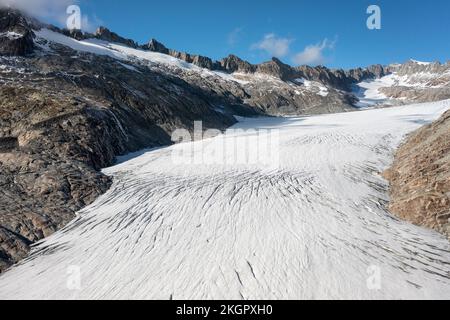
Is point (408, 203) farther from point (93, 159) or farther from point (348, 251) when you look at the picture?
point (93, 159)

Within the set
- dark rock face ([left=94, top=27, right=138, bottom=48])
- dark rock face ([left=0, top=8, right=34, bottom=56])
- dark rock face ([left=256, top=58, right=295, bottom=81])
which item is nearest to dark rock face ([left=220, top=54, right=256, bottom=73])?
dark rock face ([left=256, top=58, right=295, bottom=81])

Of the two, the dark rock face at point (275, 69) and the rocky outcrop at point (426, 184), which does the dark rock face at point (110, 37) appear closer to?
the dark rock face at point (275, 69)

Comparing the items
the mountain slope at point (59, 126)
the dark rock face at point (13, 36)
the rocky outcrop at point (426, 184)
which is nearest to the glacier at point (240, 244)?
the rocky outcrop at point (426, 184)

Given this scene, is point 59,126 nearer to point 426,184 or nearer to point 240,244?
point 240,244

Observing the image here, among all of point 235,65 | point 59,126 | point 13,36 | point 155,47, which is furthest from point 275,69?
point 59,126

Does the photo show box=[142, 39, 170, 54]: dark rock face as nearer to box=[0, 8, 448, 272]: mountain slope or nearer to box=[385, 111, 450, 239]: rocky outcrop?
box=[0, 8, 448, 272]: mountain slope
